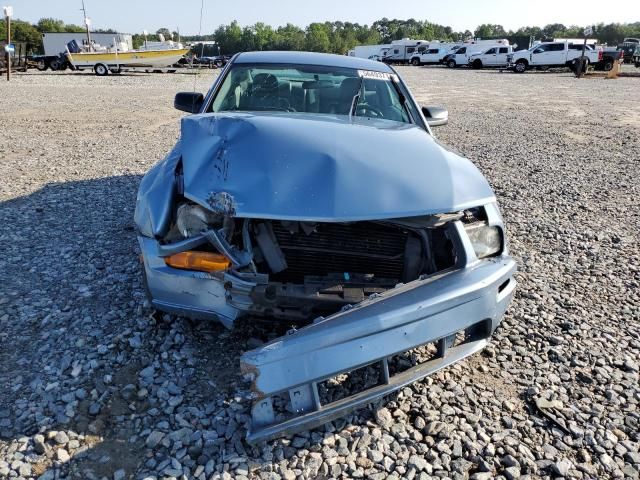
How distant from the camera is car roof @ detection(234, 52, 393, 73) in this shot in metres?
4.02

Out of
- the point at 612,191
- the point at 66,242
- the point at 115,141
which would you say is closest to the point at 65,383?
the point at 66,242

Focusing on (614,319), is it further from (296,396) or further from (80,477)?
(80,477)

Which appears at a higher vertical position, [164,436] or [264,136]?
[264,136]

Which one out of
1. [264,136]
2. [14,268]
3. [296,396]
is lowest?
[14,268]

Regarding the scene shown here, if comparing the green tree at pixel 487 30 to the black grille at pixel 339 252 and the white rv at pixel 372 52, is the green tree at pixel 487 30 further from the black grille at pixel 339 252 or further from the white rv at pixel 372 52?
the black grille at pixel 339 252

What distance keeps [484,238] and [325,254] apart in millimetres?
821

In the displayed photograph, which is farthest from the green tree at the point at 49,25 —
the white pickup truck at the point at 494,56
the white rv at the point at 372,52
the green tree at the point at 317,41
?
the white pickup truck at the point at 494,56

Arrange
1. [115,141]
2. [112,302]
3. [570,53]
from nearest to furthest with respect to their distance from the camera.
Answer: [112,302] → [115,141] → [570,53]

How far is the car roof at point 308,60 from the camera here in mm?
4023

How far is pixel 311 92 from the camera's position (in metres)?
3.72

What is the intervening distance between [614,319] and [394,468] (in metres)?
2.00

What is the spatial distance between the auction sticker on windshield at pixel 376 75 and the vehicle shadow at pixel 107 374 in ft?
7.38

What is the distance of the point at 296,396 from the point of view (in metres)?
1.90

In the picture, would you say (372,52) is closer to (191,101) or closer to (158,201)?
(191,101)
